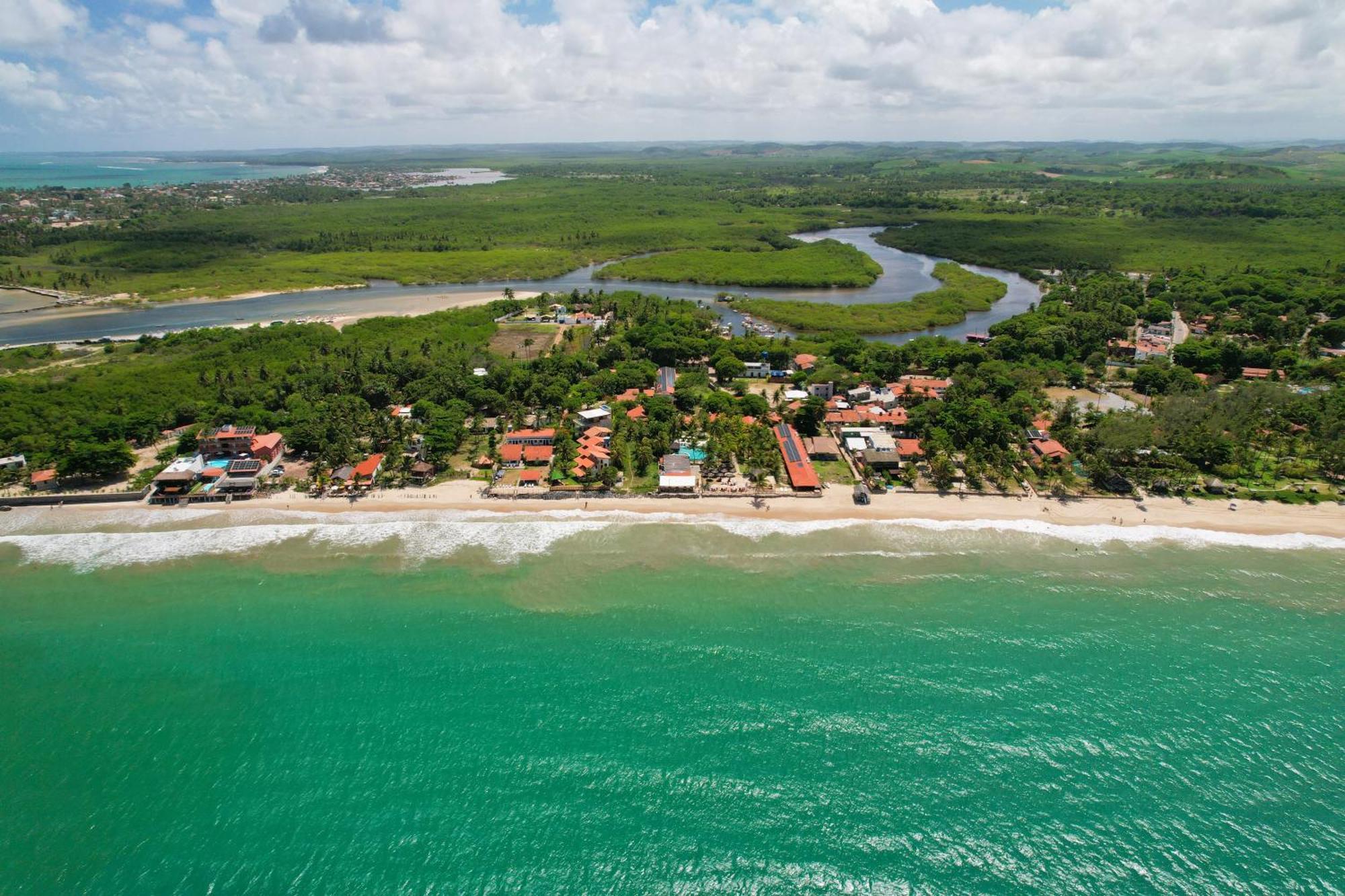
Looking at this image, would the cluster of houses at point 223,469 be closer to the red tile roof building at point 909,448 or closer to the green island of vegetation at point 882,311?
the red tile roof building at point 909,448

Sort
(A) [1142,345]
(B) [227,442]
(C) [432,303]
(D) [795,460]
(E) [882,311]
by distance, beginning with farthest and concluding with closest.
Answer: (C) [432,303] → (E) [882,311] → (A) [1142,345] → (B) [227,442] → (D) [795,460]

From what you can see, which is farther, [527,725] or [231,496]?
[231,496]

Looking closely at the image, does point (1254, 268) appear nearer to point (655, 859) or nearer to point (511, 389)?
point (511, 389)

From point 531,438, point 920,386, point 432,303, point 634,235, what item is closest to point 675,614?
point 531,438

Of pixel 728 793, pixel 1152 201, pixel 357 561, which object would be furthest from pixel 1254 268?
pixel 357 561

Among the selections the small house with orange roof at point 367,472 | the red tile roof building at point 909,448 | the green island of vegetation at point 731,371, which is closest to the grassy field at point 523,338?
the green island of vegetation at point 731,371

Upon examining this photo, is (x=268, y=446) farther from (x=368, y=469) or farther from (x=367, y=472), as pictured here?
(x=367, y=472)

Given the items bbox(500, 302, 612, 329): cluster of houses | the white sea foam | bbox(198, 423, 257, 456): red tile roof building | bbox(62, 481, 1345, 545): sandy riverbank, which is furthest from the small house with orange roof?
bbox(500, 302, 612, 329): cluster of houses
